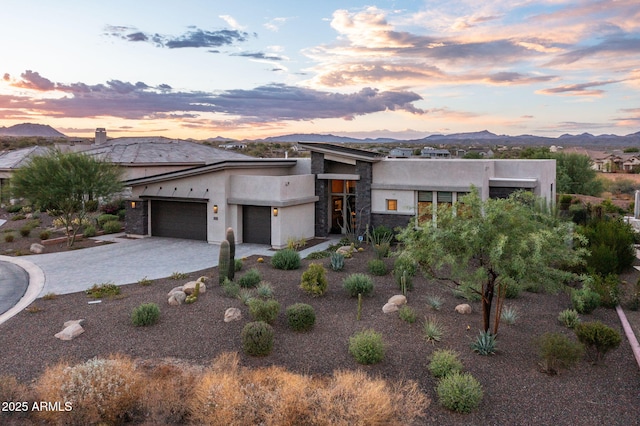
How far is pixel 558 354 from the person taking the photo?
29.0ft

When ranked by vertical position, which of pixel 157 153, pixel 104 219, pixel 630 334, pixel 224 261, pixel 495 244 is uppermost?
pixel 157 153

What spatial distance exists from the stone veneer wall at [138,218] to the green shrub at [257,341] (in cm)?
1691

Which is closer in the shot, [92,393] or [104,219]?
[92,393]

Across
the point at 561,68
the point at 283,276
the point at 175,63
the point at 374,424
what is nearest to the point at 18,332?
the point at 283,276

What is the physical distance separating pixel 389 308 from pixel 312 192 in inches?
497

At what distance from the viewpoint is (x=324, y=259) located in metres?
19.0

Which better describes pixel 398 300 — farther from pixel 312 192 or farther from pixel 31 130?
pixel 31 130

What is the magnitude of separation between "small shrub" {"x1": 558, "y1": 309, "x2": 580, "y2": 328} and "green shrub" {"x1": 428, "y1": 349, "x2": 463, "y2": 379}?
428cm

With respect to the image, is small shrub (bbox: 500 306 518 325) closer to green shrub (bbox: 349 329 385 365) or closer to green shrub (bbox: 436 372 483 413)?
green shrub (bbox: 349 329 385 365)

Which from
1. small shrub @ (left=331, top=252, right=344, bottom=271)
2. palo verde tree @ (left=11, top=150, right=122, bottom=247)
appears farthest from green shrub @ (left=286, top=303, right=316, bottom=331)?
palo verde tree @ (left=11, top=150, right=122, bottom=247)

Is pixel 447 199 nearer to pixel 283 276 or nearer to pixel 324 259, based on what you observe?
pixel 324 259

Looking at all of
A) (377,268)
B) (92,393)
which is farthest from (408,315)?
(92,393)

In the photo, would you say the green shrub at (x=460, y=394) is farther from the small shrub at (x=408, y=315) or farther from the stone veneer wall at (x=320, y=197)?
the stone veneer wall at (x=320, y=197)

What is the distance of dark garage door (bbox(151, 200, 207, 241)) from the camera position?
77.7 feet
